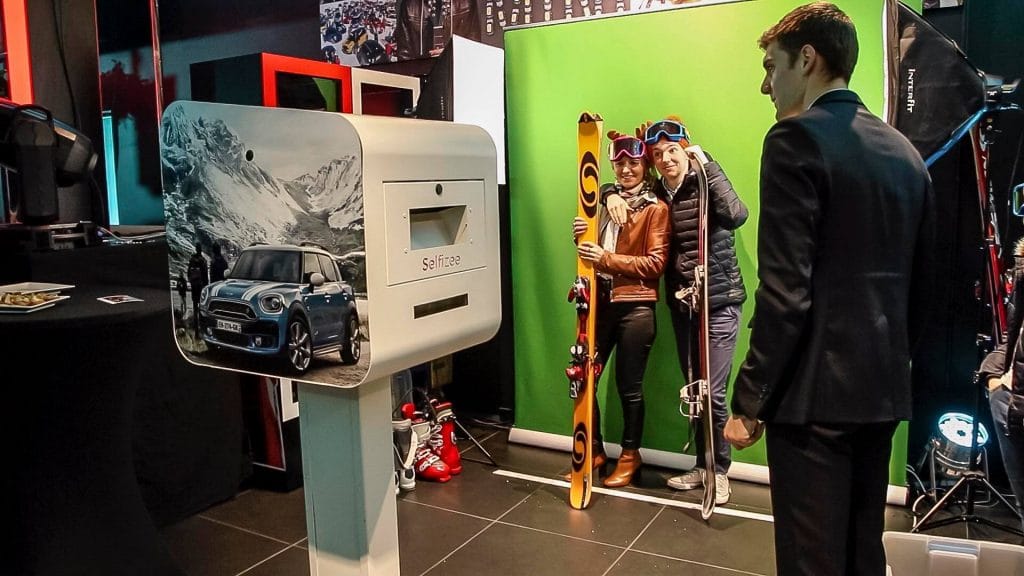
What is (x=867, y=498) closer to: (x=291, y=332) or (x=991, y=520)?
(x=291, y=332)

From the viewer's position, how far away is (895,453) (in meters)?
3.45

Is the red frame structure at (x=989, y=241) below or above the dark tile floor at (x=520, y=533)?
above

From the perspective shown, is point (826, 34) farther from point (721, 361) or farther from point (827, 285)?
point (721, 361)

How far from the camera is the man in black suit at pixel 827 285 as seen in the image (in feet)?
5.75

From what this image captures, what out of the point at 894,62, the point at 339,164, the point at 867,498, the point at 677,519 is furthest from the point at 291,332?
the point at 894,62

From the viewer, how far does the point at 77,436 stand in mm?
2158

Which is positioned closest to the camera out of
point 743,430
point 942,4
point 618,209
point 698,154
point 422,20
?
point 743,430

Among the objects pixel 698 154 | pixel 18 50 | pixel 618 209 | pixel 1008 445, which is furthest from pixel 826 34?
pixel 18 50

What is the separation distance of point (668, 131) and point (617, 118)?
1.65 ft

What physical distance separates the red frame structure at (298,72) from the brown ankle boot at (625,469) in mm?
1946

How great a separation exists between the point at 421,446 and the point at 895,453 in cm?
206

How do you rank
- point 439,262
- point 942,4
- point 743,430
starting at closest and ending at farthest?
point 439,262, point 743,430, point 942,4

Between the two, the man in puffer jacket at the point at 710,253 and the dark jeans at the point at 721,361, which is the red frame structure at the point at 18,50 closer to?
the man in puffer jacket at the point at 710,253

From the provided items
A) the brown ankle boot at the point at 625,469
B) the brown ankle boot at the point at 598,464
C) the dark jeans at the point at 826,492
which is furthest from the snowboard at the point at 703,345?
the dark jeans at the point at 826,492
